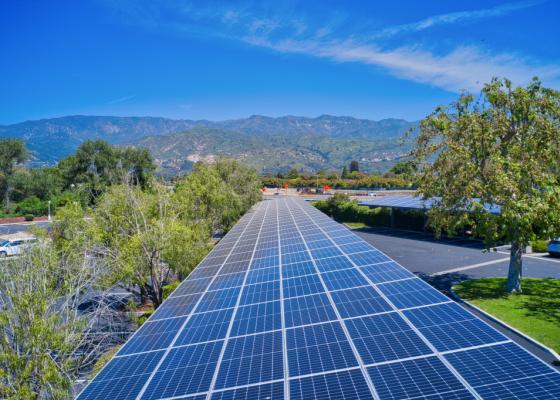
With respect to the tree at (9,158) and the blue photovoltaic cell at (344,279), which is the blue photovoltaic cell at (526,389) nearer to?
the blue photovoltaic cell at (344,279)

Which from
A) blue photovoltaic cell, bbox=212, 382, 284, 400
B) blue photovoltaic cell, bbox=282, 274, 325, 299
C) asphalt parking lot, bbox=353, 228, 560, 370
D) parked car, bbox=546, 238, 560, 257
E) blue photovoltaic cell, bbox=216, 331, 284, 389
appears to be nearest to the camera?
blue photovoltaic cell, bbox=212, 382, 284, 400

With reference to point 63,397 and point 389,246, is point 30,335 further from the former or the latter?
point 389,246

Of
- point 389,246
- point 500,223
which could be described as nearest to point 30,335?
point 500,223

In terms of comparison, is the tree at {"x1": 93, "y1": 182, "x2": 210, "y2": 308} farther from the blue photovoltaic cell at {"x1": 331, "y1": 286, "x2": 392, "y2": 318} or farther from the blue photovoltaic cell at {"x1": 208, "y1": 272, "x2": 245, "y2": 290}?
the blue photovoltaic cell at {"x1": 331, "y1": 286, "x2": 392, "y2": 318}

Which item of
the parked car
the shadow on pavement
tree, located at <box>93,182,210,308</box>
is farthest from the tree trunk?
tree, located at <box>93,182,210,308</box>

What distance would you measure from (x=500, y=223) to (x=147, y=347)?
710 inches

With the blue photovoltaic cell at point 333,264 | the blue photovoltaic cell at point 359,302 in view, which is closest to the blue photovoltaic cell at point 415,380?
the blue photovoltaic cell at point 359,302

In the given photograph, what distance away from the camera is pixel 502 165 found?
2070 centimetres

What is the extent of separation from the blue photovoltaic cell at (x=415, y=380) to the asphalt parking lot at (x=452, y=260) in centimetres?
1173

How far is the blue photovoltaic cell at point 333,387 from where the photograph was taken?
670 centimetres

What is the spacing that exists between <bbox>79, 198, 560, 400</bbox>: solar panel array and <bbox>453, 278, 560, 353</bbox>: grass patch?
815cm

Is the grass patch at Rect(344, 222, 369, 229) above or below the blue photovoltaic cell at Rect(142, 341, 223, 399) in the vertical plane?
below

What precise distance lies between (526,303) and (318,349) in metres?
17.4

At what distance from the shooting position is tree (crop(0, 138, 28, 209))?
82.5 meters
